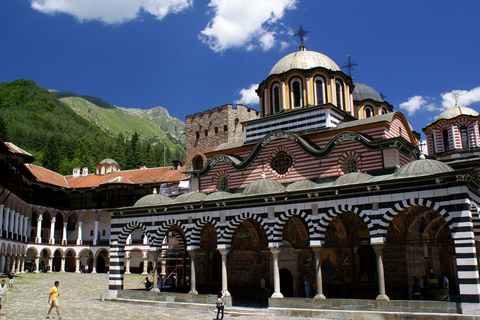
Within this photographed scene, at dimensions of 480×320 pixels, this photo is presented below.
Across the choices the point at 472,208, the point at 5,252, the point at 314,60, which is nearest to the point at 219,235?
the point at 472,208

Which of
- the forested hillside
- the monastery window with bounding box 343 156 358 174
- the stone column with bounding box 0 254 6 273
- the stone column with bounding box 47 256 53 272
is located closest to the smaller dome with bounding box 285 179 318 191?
the monastery window with bounding box 343 156 358 174

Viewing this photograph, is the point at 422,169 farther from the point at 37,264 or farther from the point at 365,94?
the point at 37,264

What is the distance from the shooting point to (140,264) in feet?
136

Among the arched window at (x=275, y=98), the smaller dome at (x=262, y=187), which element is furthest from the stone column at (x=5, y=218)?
the smaller dome at (x=262, y=187)

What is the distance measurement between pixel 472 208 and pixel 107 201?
113 feet

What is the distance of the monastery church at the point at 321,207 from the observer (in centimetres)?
1409

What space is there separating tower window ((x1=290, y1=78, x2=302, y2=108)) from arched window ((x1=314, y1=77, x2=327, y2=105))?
757 millimetres

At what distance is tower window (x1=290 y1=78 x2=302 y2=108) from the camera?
72.9 ft

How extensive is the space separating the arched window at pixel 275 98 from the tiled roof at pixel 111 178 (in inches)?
754

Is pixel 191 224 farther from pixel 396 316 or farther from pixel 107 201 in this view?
pixel 107 201

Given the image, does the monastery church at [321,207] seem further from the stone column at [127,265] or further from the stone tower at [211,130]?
the stone tower at [211,130]

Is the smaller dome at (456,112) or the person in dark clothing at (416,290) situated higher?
the smaller dome at (456,112)

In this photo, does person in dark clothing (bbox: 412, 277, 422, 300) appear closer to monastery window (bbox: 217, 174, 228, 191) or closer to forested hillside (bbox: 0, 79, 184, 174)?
monastery window (bbox: 217, 174, 228, 191)

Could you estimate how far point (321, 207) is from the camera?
15.3m
